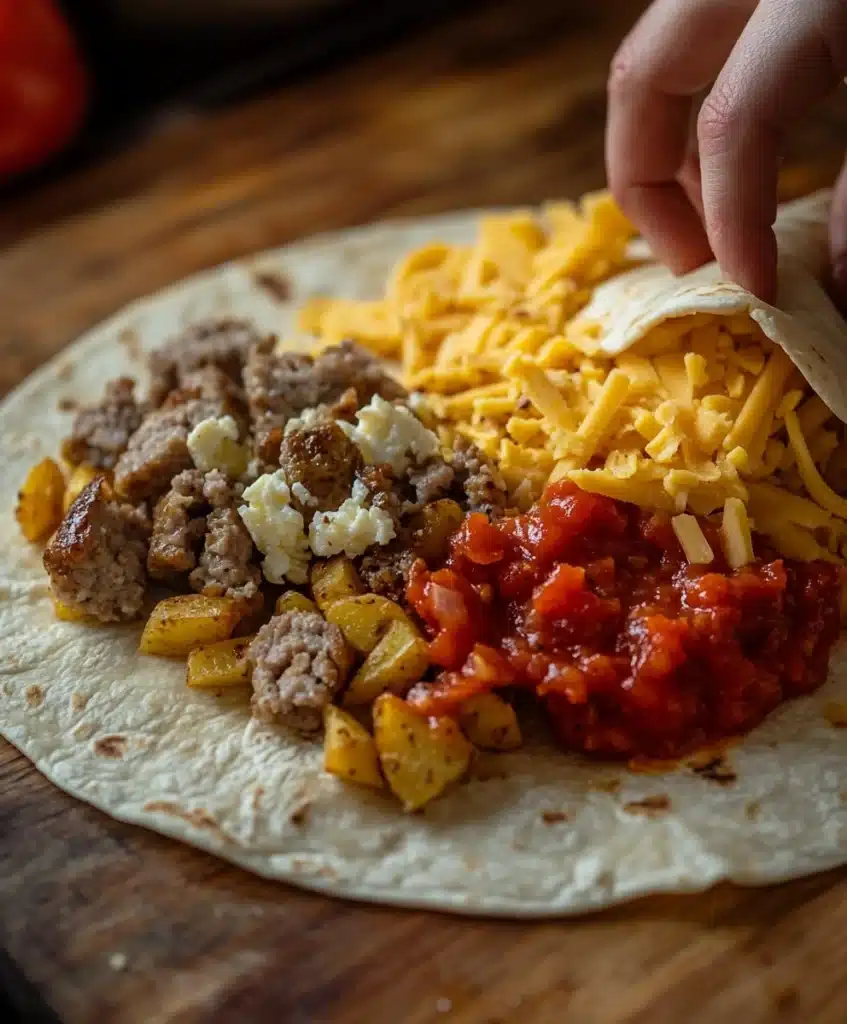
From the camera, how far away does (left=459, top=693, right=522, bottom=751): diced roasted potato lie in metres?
3.04

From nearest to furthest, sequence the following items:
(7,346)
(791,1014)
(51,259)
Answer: (791,1014)
(7,346)
(51,259)

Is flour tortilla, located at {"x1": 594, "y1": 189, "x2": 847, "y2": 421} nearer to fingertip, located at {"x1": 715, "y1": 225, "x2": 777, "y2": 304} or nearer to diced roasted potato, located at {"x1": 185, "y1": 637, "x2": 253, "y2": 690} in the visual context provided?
fingertip, located at {"x1": 715, "y1": 225, "x2": 777, "y2": 304}

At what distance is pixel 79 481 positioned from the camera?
3.94 meters

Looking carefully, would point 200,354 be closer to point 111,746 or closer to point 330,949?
point 111,746

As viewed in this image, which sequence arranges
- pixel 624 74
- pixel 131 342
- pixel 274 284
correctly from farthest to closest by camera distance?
1. pixel 274 284
2. pixel 131 342
3. pixel 624 74

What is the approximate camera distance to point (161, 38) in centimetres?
736

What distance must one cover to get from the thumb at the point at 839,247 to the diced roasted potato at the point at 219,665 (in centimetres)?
234

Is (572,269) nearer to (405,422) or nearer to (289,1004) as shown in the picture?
(405,422)

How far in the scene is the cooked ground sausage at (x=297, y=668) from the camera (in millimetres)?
3104

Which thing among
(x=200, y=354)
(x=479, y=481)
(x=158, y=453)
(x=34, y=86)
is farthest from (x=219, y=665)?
(x=34, y=86)

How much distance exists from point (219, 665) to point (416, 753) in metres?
0.73

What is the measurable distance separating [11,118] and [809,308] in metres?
4.79

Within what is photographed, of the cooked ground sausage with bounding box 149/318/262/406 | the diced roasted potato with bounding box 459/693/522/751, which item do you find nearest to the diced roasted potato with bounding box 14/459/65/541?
Answer: the cooked ground sausage with bounding box 149/318/262/406

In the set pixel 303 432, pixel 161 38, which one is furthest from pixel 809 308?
pixel 161 38
